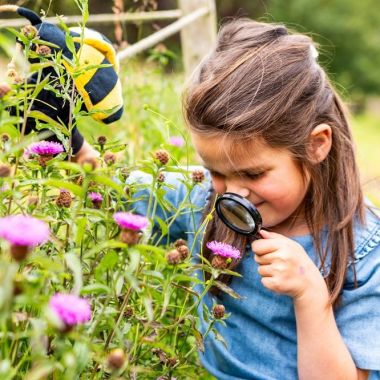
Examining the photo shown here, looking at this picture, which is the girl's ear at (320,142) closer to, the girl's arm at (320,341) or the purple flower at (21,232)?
the girl's arm at (320,341)

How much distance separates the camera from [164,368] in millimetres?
1157

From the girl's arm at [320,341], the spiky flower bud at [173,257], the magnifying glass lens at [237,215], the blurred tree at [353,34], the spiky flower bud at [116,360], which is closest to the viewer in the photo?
the spiky flower bud at [116,360]

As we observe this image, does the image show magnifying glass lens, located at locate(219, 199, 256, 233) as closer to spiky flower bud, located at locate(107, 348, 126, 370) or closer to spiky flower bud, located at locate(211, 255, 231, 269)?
spiky flower bud, located at locate(211, 255, 231, 269)

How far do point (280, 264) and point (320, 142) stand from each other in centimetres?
32

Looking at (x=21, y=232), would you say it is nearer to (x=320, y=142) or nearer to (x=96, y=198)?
(x=96, y=198)

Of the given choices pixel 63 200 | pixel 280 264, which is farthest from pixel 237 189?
pixel 63 200

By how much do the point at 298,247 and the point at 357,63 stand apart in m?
12.6

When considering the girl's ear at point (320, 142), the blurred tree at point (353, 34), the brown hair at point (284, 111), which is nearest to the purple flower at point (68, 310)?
the brown hair at point (284, 111)

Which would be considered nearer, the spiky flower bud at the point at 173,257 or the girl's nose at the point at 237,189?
the spiky flower bud at the point at 173,257

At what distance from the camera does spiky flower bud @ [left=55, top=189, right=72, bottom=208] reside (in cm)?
97

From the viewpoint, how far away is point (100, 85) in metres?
1.39

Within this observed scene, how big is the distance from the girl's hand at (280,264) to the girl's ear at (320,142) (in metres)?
0.23

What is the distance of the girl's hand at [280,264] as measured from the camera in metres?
1.28

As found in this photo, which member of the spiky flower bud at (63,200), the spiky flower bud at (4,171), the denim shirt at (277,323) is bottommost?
the denim shirt at (277,323)
